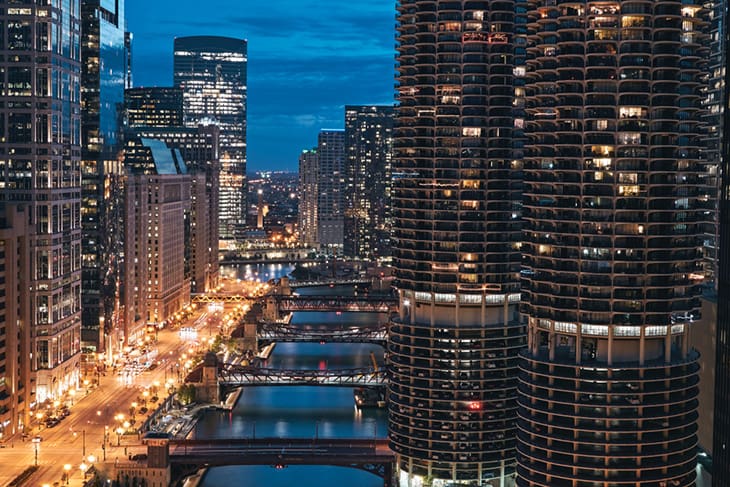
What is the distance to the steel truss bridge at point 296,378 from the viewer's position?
14050 cm

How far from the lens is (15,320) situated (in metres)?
115

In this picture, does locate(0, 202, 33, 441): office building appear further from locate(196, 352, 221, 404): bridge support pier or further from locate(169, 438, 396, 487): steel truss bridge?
locate(196, 352, 221, 404): bridge support pier

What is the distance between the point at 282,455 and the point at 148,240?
87.6m

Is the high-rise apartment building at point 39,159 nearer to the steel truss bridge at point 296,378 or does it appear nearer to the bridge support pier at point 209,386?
the bridge support pier at point 209,386

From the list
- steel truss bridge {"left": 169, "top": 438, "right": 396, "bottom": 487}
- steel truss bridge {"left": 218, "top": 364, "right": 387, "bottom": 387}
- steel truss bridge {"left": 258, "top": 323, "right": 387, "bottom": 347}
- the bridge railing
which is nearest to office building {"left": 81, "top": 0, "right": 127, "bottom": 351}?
steel truss bridge {"left": 218, "top": 364, "right": 387, "bottom": 387}

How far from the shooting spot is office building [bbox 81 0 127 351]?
145m

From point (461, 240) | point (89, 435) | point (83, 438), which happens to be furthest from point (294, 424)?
point (461, 240)

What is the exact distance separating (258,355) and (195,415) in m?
A: 37.4

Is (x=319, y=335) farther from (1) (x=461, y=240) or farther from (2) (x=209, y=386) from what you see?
(1) (x=461, y=240)

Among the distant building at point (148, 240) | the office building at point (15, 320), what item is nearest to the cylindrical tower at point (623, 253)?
the office building at point (15, 320)

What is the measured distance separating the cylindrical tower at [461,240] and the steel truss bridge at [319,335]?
228 feet

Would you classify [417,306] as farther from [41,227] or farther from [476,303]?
[41,227]

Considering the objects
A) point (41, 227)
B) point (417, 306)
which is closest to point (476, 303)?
point (417, 306)

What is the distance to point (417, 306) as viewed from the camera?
107 m
